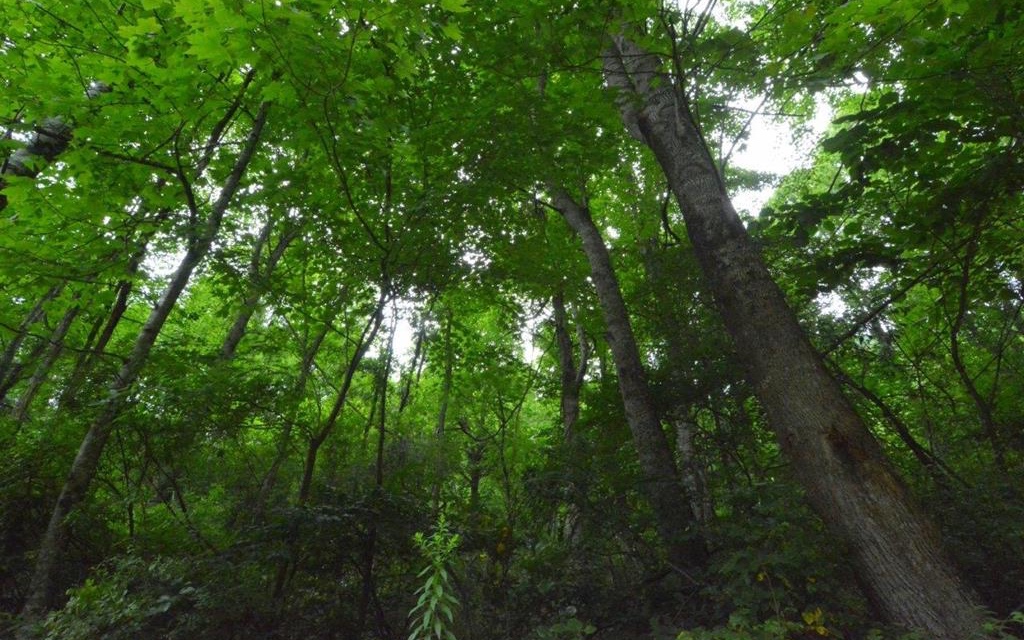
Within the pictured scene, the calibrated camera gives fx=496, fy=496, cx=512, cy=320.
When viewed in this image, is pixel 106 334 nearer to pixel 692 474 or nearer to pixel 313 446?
pixel 313 446

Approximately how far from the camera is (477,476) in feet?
29.1

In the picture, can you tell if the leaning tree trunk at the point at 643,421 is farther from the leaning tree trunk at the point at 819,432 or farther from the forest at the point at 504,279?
the leaning tree trunk at the point at 819,432

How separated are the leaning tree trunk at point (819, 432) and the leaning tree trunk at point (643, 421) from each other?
1103 millimetres

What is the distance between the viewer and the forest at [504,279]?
2898 millimetres

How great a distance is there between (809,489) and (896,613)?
0.67 meters

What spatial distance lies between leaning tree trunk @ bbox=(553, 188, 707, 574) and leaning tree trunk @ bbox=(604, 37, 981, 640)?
1103 millimetres

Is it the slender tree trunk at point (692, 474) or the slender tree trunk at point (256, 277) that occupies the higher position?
the slender tree trunk at point (256, 277)

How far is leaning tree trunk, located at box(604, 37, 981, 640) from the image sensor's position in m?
2.45

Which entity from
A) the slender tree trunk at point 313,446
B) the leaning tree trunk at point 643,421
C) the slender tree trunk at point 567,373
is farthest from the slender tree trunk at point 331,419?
the slender tree trunk at point 567,373

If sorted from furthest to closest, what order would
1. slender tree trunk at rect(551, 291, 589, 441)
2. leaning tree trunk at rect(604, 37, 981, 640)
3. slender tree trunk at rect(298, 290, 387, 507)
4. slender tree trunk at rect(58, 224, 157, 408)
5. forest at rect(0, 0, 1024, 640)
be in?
slender tree trunk at rect(551, 291, 589, 441) < slender tree trunk at rect(58, 224, 157, 408) < slender tree trunk at rect(298, 290, 387, 507) < forest at rect(0, 0, 1024, 640) < leaning tree trunk at rect(604, 37, 981, 640)

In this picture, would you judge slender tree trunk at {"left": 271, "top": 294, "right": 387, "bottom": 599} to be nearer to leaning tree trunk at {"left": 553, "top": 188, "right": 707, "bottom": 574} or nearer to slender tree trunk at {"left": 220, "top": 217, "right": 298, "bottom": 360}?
slender tree trunk at {"left": 220, "top": 217, "right": 298, "bottom": 360}

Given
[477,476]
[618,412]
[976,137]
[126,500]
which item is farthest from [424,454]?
[976,137]

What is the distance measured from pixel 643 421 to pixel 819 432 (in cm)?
253

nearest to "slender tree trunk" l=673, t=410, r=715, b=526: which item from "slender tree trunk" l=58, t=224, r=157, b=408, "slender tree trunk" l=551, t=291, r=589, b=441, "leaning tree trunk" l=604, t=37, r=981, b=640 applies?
"leaning tree trunk" l=604, t=37, r=981, b=640
